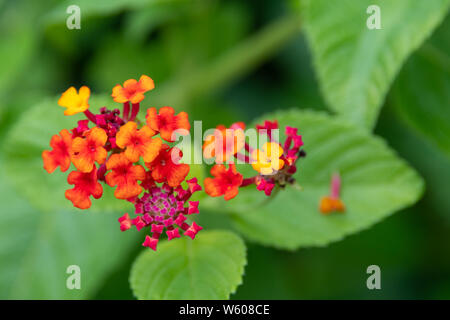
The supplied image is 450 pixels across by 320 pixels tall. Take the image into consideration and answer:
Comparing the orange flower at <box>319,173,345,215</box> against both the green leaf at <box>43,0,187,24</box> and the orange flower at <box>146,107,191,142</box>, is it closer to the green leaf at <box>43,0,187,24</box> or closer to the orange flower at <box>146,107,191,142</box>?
the orange flower at <box>146,107,191,142</box>

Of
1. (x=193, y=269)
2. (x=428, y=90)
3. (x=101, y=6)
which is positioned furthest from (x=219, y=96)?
(x=193, y=269)

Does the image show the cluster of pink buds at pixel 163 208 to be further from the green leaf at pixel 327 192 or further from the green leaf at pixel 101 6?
the green leaf at pixel 101 6

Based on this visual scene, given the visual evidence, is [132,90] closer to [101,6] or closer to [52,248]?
[101,6]

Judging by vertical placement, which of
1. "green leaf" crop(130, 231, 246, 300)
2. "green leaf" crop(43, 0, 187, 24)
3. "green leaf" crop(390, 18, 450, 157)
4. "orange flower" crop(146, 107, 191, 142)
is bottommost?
"green leaf" crop(130, 231, 246, 300)

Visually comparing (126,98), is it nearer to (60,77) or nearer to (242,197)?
(242,197)

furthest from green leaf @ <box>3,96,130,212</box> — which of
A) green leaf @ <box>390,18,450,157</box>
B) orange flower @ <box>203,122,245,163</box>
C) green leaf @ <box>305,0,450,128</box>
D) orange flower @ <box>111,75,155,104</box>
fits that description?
green leaf @ <box>390,18,450,157</box>

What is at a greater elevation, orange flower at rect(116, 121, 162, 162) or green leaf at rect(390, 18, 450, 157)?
green leaf at rect(390, 18, 450, 157)
